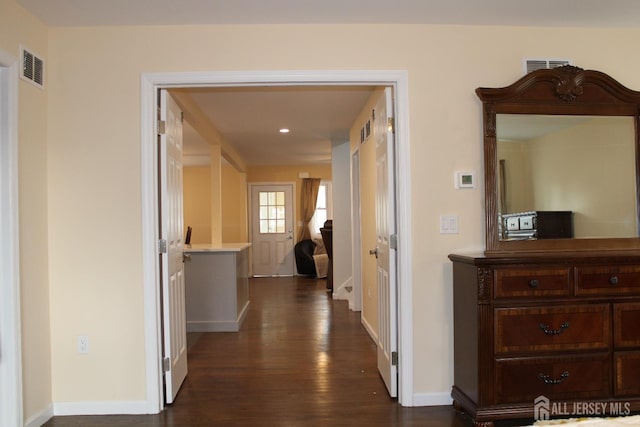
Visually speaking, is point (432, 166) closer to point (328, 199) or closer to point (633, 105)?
point (633, 105)

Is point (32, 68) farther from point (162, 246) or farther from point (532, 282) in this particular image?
point (532, 282)

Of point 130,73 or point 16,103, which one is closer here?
point 16,103

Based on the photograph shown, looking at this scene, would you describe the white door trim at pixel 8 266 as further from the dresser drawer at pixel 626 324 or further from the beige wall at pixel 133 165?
the dresser drawer at pixel 626 324

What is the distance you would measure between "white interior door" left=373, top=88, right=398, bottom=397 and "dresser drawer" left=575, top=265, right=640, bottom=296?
1079 mm

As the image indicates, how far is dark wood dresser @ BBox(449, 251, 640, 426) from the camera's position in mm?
2387

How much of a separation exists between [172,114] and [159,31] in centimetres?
56

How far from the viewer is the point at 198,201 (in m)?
9.95

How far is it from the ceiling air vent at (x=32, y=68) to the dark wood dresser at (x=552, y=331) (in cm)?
278

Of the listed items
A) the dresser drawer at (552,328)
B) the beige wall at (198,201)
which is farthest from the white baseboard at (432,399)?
the beige wall at (198,201)

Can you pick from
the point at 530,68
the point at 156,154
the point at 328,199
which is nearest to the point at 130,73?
the point at 156,154

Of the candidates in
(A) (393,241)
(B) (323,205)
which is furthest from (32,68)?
(B) (323,205)

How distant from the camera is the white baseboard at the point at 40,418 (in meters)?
2.48

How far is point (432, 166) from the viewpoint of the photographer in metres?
2.81

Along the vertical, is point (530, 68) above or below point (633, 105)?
above
